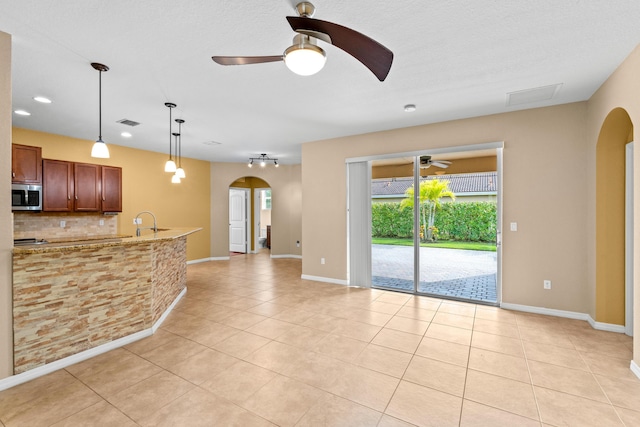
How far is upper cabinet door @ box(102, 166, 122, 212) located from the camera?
543cm

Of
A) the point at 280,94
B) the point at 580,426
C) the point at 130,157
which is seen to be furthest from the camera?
the point at 130,157

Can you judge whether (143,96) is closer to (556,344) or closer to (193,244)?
(193,244)

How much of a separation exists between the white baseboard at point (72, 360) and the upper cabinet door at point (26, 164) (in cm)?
326

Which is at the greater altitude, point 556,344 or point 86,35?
point 86,35

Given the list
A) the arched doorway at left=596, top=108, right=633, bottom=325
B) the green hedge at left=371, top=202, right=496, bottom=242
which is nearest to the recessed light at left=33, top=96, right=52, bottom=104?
the green hedge at left=371, top=202, right=496, bottom=242

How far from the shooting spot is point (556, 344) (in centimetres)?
296

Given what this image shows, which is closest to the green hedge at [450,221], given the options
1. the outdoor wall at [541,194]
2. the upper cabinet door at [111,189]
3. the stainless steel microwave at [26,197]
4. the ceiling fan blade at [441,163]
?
the outdoor wall at [541,194]

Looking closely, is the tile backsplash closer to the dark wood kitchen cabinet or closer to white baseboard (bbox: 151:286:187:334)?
the dark wood kitchen cabinet

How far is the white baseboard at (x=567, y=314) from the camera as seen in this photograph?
326 centimetres

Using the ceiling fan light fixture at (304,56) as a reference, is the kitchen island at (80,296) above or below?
below

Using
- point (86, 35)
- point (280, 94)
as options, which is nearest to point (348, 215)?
→ point (280, 94)

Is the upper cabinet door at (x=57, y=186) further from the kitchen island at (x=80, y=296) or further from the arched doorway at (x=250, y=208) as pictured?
the arched doorway at (x=250, y=208)

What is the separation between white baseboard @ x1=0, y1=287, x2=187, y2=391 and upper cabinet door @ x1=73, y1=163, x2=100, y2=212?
316cm

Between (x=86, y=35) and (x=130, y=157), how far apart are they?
4583 millimetres
